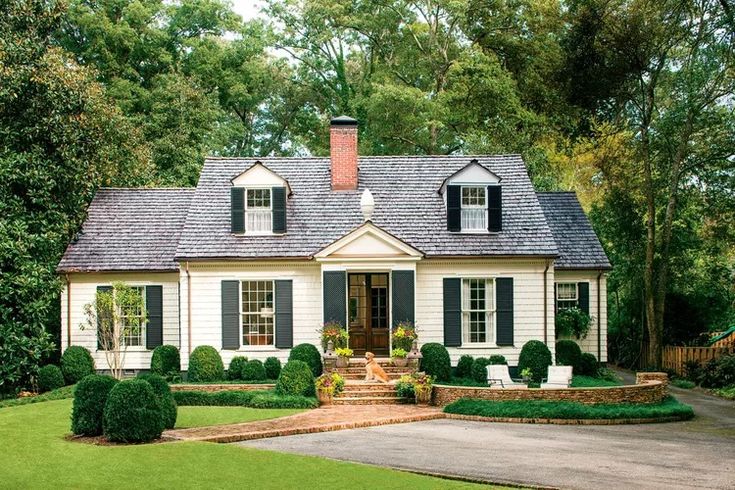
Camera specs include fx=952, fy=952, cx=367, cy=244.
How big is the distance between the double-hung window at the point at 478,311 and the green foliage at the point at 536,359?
51.8 inches

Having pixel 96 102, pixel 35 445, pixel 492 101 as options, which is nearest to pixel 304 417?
pixel 35 445

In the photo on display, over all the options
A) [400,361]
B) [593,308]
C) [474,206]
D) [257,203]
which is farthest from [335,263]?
[593,308]

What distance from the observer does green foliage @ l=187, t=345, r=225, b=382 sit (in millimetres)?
26172

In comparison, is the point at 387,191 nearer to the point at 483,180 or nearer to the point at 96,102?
the point at 483,180

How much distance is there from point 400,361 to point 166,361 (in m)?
6.90

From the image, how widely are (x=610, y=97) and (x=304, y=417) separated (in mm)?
20732

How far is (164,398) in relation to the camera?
734 inches

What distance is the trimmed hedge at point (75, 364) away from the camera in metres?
27.7

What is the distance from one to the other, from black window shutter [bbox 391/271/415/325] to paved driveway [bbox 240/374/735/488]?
6.35m

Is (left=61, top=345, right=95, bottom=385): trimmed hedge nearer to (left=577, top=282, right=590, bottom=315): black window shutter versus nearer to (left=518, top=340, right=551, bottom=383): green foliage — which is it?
(left=518, top=340, right=551, bottom=383): green foliage

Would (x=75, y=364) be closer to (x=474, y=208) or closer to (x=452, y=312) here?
(x=452, y=312)

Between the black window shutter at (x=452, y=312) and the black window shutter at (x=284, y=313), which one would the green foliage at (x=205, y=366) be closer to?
the black window shutter at (x=284, y=313)

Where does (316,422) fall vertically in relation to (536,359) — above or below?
below

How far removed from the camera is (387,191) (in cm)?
2984
